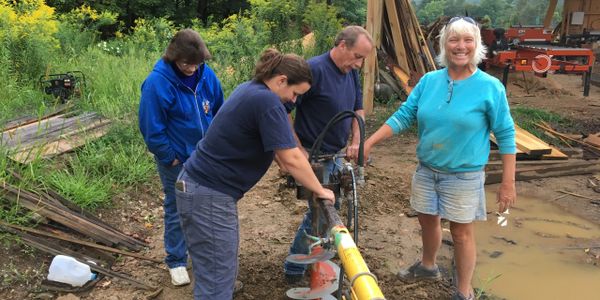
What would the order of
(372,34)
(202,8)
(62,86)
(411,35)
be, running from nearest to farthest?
(62,86), (372,34), (411,35), (202,8)

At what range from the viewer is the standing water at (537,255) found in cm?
375

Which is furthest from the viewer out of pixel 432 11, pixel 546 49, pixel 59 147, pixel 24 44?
pixel 432 11

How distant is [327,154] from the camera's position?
3.20 meters

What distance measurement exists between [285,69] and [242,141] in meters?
0.40

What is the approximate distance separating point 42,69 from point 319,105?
5923 millimetres

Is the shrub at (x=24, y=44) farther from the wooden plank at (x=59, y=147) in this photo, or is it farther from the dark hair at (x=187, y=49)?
the dark hair at (x=187, y=49)

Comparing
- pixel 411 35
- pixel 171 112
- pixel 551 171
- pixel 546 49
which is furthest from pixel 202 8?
pixel 171 112

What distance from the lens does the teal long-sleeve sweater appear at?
281cm

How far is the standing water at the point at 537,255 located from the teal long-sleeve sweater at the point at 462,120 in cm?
137

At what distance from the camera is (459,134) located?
2.87 m

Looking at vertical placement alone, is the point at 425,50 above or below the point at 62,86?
above

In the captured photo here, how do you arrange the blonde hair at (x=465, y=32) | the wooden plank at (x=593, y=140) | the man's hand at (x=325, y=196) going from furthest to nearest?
the wooden plank at (x=593, y=140) → the blonde hair at (x=465, y=32) → the man's hand at (x=325, y=196)

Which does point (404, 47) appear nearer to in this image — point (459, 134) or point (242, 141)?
point (459, 134)

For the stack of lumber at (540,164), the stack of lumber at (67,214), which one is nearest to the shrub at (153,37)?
the stack of lumber at (67,214)
